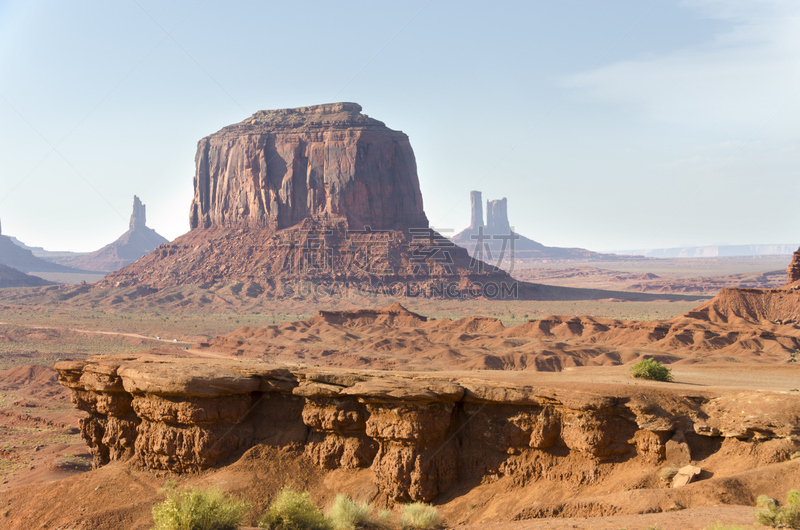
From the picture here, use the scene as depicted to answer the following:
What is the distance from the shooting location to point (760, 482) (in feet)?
33.3

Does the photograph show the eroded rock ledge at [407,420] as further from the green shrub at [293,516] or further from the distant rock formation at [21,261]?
the distant rock formation at [21,261]

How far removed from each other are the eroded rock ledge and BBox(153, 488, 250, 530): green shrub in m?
3.03

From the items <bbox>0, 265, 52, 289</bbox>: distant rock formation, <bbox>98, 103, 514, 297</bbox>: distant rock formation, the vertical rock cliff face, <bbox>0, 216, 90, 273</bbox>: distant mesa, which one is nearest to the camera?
<bbox>98, 103, 514, 297</bbox>: distant rock formation

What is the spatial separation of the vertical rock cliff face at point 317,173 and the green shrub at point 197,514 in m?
93.1

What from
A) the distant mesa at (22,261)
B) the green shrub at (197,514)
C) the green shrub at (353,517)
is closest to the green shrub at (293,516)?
the green shrub at (353,517)

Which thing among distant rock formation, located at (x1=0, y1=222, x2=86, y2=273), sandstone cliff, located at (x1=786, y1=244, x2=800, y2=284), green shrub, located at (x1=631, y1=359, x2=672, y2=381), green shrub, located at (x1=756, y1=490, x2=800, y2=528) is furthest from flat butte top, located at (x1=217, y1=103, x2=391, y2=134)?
distant rock formation, located at (x1=0, y1=222, x2=86, y2=273)

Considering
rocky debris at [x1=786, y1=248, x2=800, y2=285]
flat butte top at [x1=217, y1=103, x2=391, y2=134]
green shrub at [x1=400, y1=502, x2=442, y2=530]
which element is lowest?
green shrub at [x1=400, y1=502, x2=442, y2=530]

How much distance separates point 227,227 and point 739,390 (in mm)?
107222

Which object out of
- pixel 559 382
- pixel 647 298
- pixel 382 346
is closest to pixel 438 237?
pixel 647 298

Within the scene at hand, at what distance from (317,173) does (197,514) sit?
98.3 m

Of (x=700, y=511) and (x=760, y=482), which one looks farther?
(x=760, y=482)

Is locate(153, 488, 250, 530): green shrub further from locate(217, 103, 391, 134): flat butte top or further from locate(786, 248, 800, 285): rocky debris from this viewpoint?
locate(217, 103, 391, 134): flat butte top

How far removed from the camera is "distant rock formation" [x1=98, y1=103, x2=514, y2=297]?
314ft

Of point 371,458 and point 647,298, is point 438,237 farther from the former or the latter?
point 371,458
